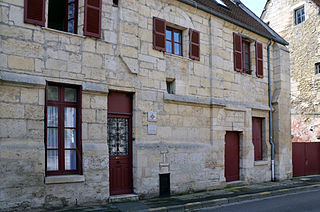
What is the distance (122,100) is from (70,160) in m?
2.07

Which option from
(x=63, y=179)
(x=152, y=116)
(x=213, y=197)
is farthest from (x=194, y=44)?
(x=63, y=179)

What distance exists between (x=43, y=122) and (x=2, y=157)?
1082mm

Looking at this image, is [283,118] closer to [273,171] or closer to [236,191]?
[273,171]

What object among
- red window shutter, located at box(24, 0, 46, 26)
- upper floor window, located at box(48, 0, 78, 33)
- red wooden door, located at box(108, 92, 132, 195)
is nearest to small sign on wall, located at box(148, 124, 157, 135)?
red wooden door, located at box(108, 92, 132, 195)

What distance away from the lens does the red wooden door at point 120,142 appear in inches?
331

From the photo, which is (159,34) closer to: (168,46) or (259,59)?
(168,46)

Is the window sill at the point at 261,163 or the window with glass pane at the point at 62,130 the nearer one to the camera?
the window with glass pane at the point at 62,130

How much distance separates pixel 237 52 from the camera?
1198 cm

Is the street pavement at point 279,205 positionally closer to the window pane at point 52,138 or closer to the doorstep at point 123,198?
the doorstep at point 123,198

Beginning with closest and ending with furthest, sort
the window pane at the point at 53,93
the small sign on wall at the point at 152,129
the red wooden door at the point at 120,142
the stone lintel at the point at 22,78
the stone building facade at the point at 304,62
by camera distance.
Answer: the stone lintel at the point at 22,78, the window pane at the point at 53,93, the red wooden door at the point at 120,142, the small sign on wall at the point at 152,129, the stone building facade at the point at 304,62

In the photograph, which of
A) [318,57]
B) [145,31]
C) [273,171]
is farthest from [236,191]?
[318,57]

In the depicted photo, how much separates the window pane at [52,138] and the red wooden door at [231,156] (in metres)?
6.17

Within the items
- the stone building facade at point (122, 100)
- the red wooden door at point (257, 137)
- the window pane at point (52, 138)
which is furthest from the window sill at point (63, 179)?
the red wooden door at point (257, 137)

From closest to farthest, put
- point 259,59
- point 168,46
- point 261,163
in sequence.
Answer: point 168,46, point 261,163, point 259,59
